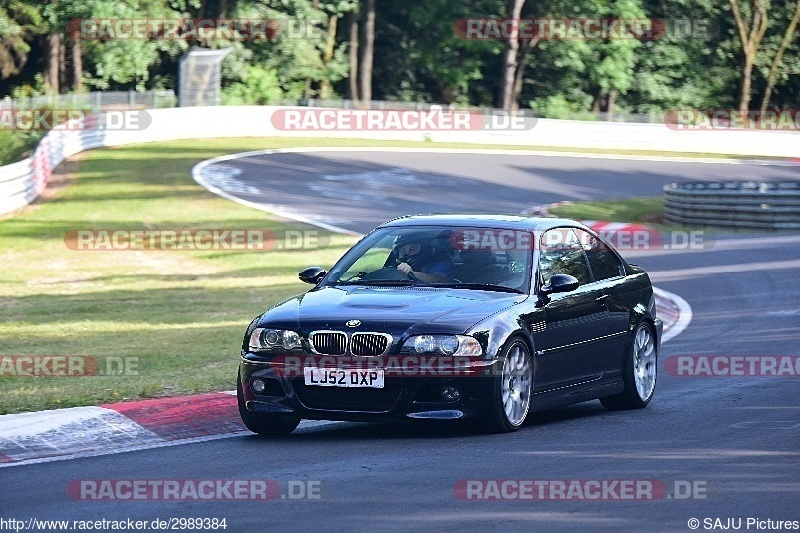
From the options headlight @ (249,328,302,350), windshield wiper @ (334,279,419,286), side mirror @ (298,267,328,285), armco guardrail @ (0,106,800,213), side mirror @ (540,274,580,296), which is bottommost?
armco guardrail @ (0,106,800,213)

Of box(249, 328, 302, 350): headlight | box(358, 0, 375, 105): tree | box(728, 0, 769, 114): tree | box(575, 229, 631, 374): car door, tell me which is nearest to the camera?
box(249, 328, 302, 350): headlight

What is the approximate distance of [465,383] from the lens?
27.4 feet

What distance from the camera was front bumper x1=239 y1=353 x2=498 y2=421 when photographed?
830 cm

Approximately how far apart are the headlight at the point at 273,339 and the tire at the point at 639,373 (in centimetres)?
301

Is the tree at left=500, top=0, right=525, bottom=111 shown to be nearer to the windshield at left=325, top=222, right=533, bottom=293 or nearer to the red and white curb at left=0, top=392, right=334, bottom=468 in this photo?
the windshield at left=325, top=222, right=533, bottom=293

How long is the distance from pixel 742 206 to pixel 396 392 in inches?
897

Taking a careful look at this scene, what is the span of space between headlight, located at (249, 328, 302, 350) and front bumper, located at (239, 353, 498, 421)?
10cm

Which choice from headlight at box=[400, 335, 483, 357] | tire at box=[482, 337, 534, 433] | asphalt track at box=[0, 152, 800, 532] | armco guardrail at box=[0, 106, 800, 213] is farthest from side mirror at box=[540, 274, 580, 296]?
armco guardrail at box=[0, 106, 800, 213]

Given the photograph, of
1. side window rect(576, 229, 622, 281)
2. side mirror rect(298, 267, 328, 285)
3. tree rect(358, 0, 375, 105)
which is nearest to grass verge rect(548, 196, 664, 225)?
side window rect(576, 229, 622, 281)

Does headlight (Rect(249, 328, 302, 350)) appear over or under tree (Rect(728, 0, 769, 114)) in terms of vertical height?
under

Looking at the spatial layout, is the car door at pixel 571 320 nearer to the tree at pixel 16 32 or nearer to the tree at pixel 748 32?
the tree at pixel 16 32

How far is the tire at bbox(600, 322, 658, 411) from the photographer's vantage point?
1039cm

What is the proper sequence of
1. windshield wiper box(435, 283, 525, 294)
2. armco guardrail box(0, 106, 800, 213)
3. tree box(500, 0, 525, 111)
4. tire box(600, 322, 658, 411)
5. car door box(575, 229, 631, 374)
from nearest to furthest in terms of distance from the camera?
windshield wiper box(435, 283, 525, 294)
car door box(575, 229, 631, 374)
tire box(600, 322, 658, 411)
armco guardrail box(0, 106, 800, 213)
tree box(500, 0, 525, 111)

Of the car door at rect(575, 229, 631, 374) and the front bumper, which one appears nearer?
the front bumper
